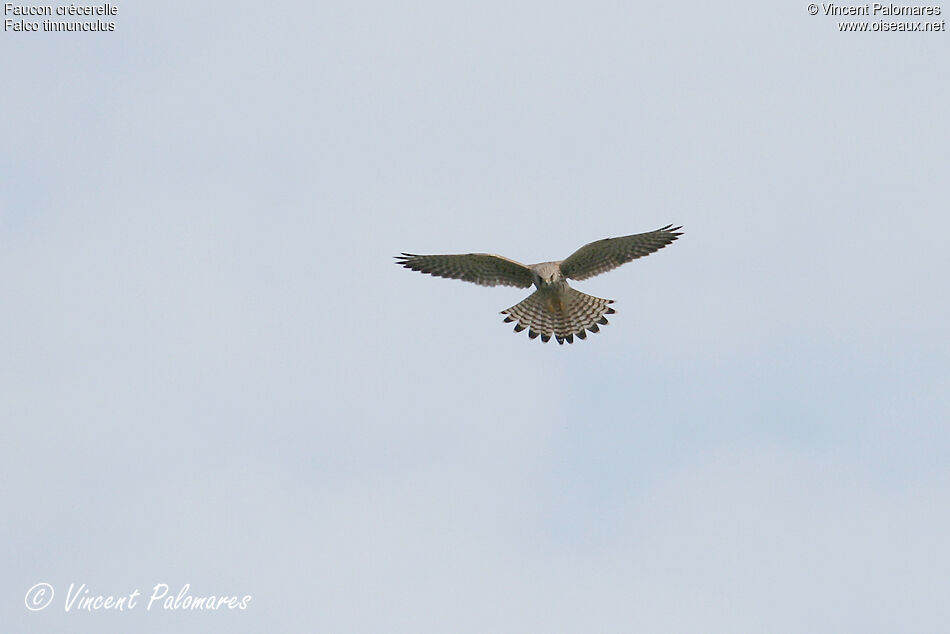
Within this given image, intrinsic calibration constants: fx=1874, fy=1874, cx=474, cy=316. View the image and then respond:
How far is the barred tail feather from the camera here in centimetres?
2580

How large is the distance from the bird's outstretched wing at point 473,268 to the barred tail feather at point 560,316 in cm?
34

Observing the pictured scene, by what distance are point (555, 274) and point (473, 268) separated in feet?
3.94

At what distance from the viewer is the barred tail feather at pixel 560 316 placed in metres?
25.8

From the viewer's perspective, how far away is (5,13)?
28.5 meters

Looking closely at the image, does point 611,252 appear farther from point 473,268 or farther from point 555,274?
point 473,268

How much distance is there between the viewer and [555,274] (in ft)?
83.0

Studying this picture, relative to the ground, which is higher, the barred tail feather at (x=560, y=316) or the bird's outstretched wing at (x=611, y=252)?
the bird's outstretched wing at (x=611, y=252)

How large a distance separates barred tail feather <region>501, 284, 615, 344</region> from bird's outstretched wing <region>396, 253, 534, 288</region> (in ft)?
1.11

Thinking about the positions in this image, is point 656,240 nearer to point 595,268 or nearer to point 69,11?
point 595,268

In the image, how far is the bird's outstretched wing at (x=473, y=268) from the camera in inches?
1001

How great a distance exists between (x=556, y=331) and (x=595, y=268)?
3.45 feet

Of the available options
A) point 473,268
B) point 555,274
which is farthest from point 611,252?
point 473,268

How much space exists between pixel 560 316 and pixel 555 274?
849 millimetres

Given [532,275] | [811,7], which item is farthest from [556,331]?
[811,7]
